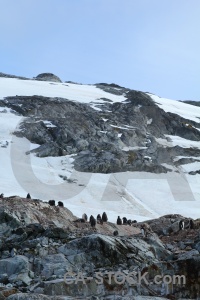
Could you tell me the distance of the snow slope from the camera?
187ft

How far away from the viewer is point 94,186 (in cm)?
6675

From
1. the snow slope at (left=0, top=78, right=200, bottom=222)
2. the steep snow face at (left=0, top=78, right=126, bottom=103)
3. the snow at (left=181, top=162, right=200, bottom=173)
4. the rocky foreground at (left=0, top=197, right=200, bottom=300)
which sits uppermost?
the steep snow face at (left=0, top=78, right=126, bottom=103)

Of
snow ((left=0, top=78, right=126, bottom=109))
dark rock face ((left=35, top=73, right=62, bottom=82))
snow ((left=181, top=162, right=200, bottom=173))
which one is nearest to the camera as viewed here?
snow ((left=181, top=162, right=200, bottom=173))

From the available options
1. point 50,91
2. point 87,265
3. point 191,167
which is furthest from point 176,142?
point 87,265

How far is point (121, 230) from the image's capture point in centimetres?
2886

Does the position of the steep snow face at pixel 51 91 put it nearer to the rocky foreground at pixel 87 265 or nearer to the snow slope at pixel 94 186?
the snow slope at pixel 94 186

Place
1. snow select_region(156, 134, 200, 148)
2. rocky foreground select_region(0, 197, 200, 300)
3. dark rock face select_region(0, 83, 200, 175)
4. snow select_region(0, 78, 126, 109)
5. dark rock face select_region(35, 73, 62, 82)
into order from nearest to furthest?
1. rocky foreground select_region(0, 197, 200, 300)
2. dark rock face select_region(0, 83, 200, 175)
3. snow select_region(156, 134, 200, 148)
4. snow select_region(0, 78, 126, 109)
5. dark rock face select_region(35, 73, 62, 82)

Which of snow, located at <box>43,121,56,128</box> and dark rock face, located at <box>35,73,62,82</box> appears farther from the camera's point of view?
dark rock face, located at <box>35,73,62,82</box>

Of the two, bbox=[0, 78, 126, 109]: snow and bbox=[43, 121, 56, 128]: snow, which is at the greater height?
bbox=[0, 78, 126, 109]: snow

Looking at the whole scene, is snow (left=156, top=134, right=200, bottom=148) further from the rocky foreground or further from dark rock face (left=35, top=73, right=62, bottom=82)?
the rocky foreground

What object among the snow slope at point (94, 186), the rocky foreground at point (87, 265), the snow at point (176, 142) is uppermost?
the snow at point (176, 142)

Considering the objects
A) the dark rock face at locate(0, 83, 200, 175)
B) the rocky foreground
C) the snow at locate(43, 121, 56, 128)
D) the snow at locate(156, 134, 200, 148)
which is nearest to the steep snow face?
the dark rock face at locate(0, 83, 200, 175)

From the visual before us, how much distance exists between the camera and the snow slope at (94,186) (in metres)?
57.0

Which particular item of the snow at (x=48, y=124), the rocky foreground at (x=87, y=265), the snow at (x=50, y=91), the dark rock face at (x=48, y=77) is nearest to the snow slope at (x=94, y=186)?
the snow at (x=48, y=124)
